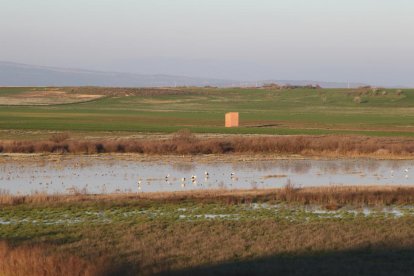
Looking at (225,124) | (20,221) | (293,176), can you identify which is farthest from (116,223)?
(225,124)

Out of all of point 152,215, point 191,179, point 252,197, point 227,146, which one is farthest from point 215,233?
point 227,146

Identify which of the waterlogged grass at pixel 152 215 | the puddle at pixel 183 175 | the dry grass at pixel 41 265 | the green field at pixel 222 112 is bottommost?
the green field at pixel 222 112

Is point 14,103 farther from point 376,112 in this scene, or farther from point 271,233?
point 271,233

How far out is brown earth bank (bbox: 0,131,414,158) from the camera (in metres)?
43.2

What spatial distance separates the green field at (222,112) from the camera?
58.9 meters

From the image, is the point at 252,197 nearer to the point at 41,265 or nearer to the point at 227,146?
the point at 41,265

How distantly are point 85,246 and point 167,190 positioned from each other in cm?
1120

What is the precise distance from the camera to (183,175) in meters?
33.2

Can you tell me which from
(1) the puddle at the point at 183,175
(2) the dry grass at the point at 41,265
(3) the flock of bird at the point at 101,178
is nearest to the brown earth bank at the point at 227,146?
(1) the puddle at the point at 183,175

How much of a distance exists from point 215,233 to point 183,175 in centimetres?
1489

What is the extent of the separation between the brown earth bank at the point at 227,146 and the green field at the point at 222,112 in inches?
325

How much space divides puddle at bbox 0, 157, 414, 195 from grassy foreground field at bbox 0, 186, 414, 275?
378cm

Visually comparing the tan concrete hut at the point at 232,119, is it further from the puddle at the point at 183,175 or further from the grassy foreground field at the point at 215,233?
the grassy foreground field at the point at 215,233

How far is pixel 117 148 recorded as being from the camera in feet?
144
